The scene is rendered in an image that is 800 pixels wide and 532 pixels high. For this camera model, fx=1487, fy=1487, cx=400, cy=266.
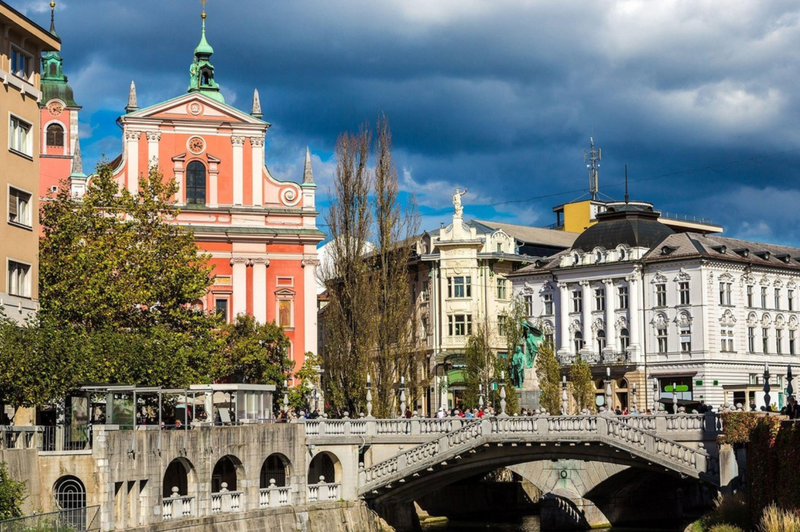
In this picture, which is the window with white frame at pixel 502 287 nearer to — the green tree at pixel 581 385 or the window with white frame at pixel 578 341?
the window with white frame at pixel 578 341

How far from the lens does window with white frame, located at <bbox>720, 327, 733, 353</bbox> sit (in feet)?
310

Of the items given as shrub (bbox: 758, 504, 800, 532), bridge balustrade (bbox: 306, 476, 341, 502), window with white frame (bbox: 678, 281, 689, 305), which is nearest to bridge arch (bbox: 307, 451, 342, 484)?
bridge balustrade (bbox: 306, 476, 341, 502)

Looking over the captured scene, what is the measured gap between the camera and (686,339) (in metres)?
94.7

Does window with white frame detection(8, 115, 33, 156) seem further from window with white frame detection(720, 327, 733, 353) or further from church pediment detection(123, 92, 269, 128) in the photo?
window with white frame detection(720, 327, 733, 353)

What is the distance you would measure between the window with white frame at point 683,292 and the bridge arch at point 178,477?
48655mm

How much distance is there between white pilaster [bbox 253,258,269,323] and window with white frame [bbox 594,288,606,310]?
89.3 feet

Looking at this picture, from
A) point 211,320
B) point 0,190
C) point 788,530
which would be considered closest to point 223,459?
point 211,320

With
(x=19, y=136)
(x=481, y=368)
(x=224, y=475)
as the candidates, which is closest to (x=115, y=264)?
(x=19, y=136)

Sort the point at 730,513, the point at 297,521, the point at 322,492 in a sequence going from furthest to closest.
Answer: the point at 322,492 < the point at 297,521 < the point at 730,513

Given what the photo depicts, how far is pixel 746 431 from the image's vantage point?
172 ft

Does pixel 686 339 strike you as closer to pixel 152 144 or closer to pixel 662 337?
pixel 662 337

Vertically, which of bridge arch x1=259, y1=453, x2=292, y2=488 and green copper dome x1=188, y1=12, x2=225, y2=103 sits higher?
green copper dome x1=188, y1=12, x2=225, y2=103

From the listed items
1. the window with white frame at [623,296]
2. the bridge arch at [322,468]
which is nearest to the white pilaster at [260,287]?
the bridge arch at [322,468]

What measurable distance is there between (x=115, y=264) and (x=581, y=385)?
3992 centimetres
